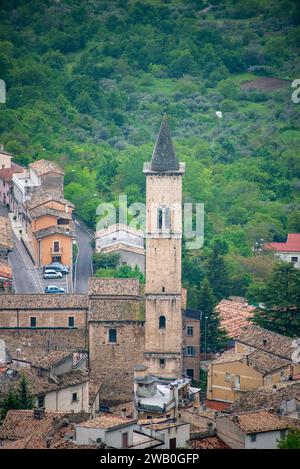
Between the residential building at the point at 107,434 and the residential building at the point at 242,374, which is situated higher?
the residential building at the point at 242,374

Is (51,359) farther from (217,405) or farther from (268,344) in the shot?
(268,344)

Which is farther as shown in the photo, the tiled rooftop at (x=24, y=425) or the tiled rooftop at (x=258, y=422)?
the tiled rooftop at (x=24, y=425)

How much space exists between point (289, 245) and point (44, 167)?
10.8 metres

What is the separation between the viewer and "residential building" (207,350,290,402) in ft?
262

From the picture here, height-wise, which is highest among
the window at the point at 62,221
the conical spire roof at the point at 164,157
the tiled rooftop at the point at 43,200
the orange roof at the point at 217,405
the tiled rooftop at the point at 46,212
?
the conical spire roof at the point at 164,157

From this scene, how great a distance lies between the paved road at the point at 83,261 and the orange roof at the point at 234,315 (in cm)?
501

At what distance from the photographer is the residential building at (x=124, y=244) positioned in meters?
93.0

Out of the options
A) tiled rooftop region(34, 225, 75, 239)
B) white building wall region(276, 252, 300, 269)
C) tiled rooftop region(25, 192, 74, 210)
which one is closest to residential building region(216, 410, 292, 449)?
tiled rooftop region(34, 225, 75, 239)

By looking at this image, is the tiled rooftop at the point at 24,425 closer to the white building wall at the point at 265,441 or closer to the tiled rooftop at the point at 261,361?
the white building wall at the point at 265,441

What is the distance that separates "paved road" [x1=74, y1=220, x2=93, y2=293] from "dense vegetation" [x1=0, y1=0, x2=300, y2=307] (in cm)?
219

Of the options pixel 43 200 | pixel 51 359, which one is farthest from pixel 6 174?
pixel 51 359

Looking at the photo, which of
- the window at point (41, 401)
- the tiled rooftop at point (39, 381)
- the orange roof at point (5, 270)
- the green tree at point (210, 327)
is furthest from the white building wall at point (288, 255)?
the window at point (41, 401)

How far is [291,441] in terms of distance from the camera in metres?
68.9
